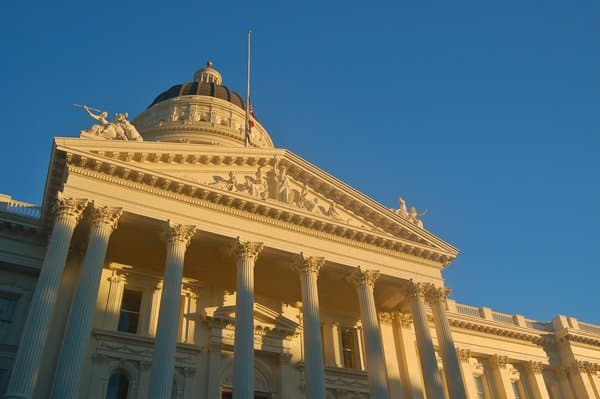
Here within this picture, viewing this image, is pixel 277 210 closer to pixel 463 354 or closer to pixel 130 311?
pixel 130 311

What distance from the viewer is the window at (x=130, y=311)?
80.1 feet

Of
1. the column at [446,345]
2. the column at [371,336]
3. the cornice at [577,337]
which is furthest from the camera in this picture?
the cornice at [577,337]

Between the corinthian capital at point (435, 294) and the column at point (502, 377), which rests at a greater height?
the corinthian capital at point (435, 294)

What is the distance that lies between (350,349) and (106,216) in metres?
14.5

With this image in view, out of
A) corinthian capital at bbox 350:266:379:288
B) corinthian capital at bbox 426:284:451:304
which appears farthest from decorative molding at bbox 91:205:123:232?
corinthian capital at bbox 426:284:451:304

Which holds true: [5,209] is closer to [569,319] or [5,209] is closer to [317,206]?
[317,206]

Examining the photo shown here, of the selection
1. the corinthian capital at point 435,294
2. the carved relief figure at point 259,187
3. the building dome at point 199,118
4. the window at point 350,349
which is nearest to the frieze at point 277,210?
the carved relief figure at point 259,187

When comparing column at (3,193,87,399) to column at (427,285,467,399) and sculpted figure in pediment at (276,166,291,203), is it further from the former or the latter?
column at (427,285,467,399)

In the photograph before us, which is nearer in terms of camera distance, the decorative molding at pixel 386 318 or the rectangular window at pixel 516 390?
the decorative molding at pixel 386 318

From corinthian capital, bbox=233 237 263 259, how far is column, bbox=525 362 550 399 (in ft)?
71.7

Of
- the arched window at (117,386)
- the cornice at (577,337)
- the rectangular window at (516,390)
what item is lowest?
the arched window at (117,386)

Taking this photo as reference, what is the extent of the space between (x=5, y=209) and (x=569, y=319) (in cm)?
3502

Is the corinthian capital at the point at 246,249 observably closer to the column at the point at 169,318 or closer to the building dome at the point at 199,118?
the column at the point at 169,318

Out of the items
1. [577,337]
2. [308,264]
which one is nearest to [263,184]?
[308,264]
